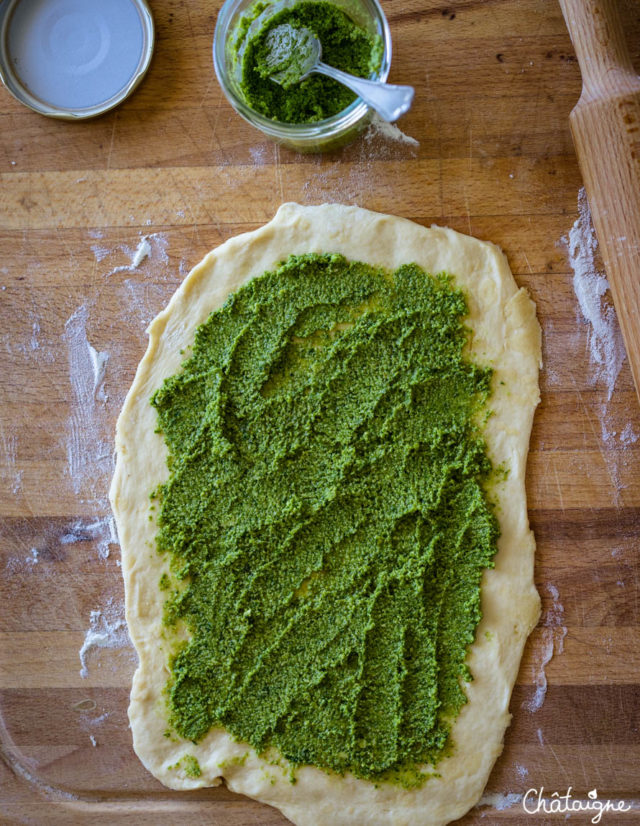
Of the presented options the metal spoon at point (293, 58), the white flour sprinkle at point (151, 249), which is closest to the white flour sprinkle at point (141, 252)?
the white flour sprinkle at point (151, 249)

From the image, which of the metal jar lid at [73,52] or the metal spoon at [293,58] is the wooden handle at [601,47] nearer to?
the metal spoon at [293,58]

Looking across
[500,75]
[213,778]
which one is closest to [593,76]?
[500,75]

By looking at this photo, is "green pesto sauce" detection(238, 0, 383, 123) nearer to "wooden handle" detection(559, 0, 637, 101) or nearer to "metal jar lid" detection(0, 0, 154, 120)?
"metal jar lid" detection(0, 0, 154, 120)

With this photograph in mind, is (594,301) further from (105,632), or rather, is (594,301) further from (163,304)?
(105,632)

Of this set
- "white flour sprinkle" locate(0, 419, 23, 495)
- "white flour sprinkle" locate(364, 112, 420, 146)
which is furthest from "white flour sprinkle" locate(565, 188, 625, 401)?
"white flour sprinkle" locate(0, 419, 23, 495)

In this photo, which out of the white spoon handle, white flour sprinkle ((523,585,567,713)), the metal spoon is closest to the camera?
the white spoon handle
